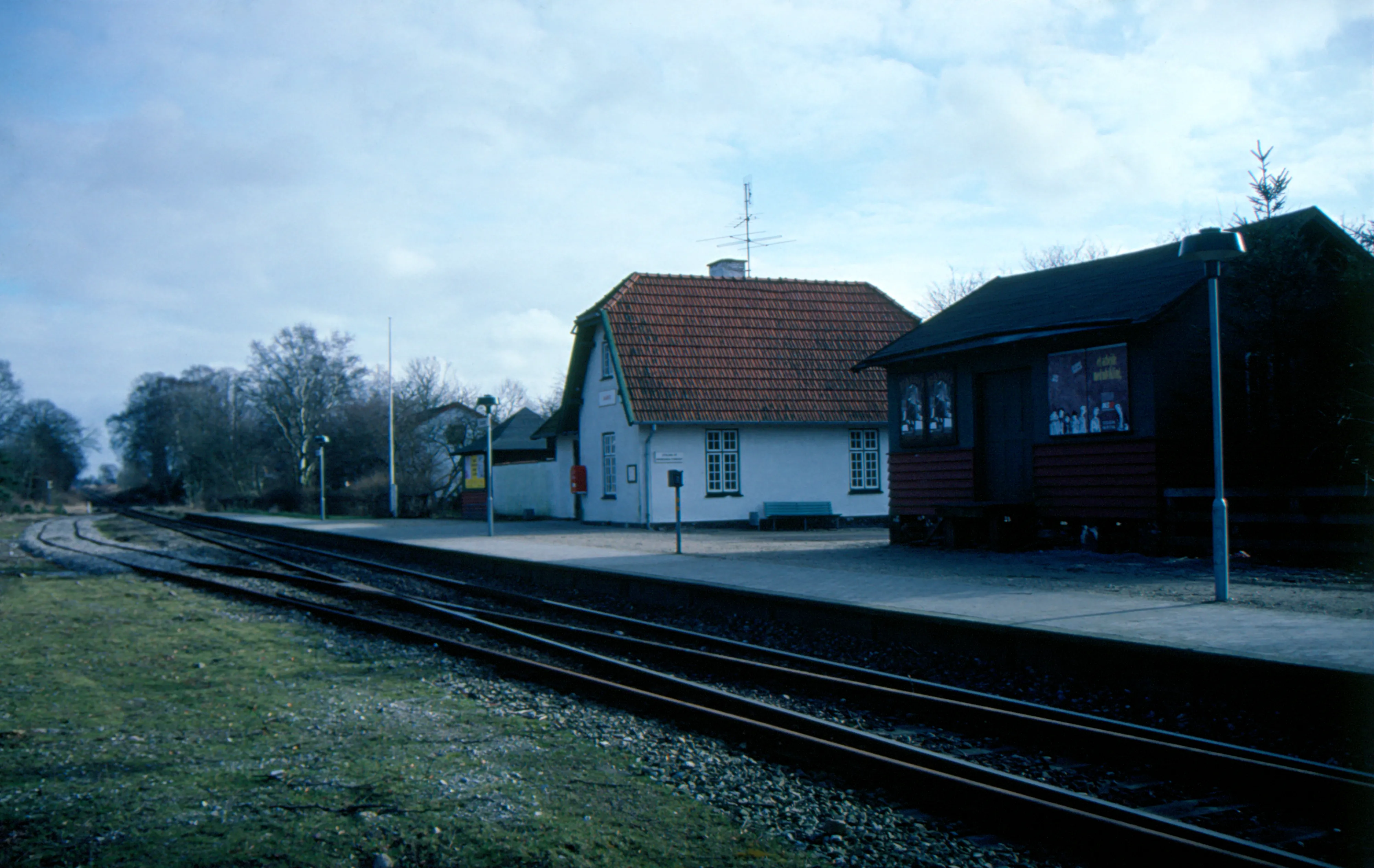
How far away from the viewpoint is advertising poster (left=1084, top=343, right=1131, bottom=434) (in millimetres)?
15141

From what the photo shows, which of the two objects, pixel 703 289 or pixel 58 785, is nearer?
pixel 58 785

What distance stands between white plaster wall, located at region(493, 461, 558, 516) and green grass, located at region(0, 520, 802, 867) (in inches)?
917

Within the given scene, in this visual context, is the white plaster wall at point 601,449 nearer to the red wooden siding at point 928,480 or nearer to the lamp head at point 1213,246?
the red wooden siding at point 928,480

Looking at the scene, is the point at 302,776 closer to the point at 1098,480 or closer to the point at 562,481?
the point at 1098,480

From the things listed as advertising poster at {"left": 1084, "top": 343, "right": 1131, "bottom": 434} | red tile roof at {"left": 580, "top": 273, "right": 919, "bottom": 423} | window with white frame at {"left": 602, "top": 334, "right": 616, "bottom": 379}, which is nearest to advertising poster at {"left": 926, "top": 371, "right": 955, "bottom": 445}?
advertising poster at {"left": 1084, "top": 343, "right": 1131, "bottom": 434}

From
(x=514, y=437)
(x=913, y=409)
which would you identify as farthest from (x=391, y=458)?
(x=913, y=409)

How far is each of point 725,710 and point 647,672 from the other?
122 cm

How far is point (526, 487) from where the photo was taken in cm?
3488

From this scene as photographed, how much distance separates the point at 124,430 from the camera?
96.1 meters

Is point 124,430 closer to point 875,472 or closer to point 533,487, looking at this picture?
point 533,487

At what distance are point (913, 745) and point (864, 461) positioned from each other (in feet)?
72.5

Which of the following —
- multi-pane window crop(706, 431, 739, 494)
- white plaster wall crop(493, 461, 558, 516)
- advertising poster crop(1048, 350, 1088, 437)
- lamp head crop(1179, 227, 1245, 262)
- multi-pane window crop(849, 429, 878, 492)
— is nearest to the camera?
lamp head crop(1179, 227, 1245, 262)

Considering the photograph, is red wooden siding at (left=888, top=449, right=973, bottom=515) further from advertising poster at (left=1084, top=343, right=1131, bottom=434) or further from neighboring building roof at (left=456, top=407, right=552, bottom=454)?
neighboring building roof at (left=456, top=407, right=552, bottom=454)

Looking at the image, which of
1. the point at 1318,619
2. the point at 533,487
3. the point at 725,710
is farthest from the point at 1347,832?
the point at 533,487
